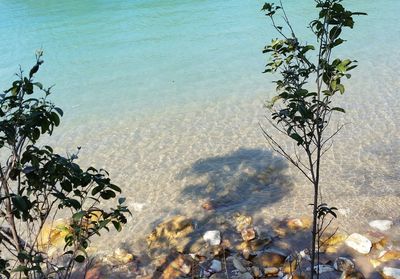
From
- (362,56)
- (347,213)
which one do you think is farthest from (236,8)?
(347,213)

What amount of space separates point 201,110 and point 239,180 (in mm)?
2657

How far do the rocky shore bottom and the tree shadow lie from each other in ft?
1.39

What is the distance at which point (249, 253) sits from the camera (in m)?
4.39

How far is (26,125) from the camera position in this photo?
2.17 metres

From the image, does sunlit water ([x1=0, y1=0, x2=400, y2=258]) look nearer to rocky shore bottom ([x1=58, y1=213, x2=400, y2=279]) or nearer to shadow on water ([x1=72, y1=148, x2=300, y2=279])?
shadow on water ([x1=72, y1=148, x2=300, y2=279])

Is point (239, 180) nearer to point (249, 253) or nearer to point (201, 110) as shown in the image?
point (249, 253)

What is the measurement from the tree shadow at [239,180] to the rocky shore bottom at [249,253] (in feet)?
1.39

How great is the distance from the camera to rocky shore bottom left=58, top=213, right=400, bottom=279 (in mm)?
4082

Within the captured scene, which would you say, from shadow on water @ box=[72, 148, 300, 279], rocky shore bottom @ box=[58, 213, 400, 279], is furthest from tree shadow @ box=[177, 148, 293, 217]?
rocky shore bottom @ box=[58, 213, 400, 279]

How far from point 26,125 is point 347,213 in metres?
3.79

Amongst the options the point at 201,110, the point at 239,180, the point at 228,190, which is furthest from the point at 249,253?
the point at 201,110

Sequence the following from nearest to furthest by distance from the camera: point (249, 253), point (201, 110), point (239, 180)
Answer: point (249, 253)
point (239, 180)
point (201, 110)

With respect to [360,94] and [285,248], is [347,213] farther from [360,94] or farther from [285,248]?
[360,94]

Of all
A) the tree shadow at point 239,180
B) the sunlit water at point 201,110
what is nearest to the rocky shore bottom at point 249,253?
the sunlit water at point 201,110
